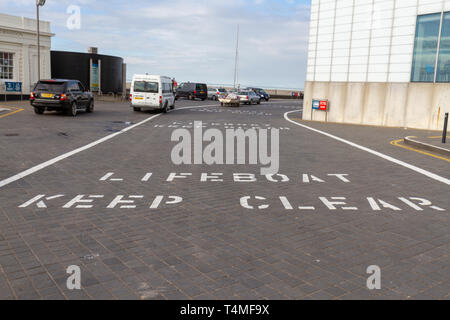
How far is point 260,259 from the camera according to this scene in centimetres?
449

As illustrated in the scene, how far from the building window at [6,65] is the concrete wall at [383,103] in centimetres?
2556

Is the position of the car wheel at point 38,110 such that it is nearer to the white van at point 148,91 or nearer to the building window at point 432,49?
the white van at point 148,91

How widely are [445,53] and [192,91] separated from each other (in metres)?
32.1

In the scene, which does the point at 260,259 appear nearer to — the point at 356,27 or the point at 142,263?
the point at 142,263

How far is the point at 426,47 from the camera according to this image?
66.7 ft

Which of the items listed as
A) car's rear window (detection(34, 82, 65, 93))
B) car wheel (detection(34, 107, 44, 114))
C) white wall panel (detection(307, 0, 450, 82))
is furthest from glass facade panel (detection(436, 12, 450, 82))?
car wheel (detection(34, 107, 44, 114))

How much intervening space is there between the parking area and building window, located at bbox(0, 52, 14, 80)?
28.9 metres

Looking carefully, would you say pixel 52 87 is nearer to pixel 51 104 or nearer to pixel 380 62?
pixel 51 104

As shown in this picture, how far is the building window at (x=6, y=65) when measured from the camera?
35188 mm

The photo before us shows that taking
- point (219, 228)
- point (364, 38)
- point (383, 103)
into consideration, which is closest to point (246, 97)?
point (364, 38)

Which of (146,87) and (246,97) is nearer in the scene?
(146,87)

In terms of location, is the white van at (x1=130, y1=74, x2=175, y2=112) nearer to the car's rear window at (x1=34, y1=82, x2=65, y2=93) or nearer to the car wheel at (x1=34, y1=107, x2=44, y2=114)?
the car's rear window at (x1=34, y1=82, x2=65, y2=93)

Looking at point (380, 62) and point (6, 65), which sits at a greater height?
point (380, 62)

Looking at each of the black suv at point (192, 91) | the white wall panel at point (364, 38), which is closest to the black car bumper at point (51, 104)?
the white wall panel at point (364, 38)
